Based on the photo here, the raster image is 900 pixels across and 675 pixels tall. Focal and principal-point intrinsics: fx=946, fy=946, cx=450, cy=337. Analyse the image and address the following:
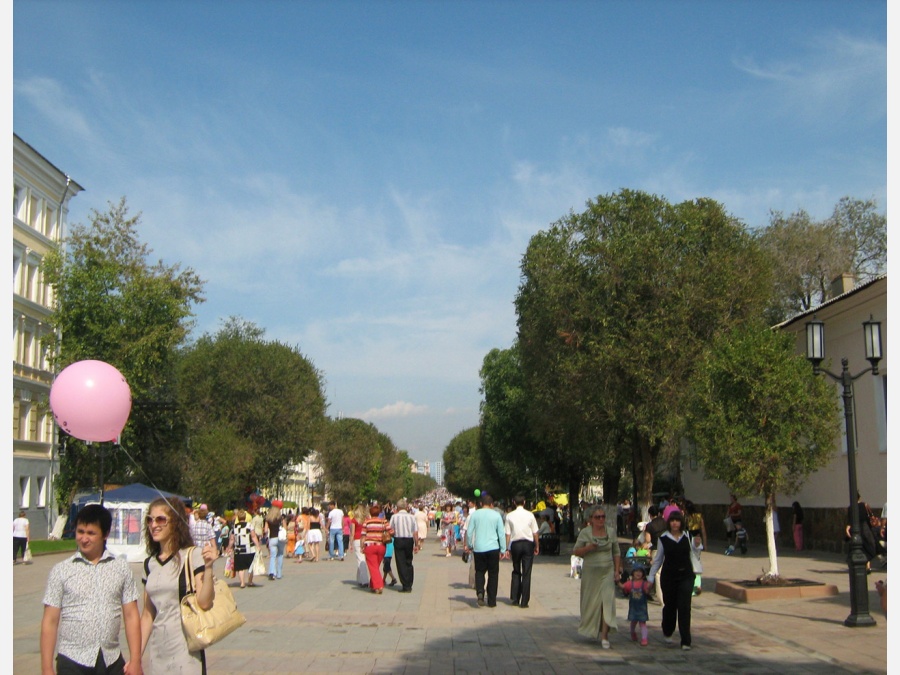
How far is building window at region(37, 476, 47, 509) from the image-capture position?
4338cm

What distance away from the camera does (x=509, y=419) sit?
1940 inches

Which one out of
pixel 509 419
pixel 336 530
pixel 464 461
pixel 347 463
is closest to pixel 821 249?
pixel 509 419

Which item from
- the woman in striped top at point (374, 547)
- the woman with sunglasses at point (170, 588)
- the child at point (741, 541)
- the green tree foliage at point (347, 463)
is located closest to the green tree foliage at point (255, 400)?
the green tree foliage at point (347, 463)

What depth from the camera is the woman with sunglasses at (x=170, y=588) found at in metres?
5.76

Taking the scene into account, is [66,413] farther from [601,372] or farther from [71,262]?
[71,262]

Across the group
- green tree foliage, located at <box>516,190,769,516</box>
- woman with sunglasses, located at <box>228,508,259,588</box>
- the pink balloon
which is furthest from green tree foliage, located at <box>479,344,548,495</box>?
the pink balloon

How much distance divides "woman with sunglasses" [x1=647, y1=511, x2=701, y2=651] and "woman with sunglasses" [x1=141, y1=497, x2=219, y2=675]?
244 inches

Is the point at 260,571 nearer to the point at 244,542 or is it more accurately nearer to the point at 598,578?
the point at 244,542

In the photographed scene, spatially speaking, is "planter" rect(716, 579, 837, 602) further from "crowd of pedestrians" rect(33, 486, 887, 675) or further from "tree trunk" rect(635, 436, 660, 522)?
"tree trunk" rect(635, 436, 660, 522)

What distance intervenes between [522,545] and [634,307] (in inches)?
590

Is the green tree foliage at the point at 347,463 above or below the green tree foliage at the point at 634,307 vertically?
below

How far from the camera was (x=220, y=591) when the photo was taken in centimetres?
617

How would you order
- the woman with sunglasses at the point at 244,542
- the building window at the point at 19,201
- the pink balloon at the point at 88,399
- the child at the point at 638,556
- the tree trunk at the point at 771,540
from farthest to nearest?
the building window at the point at 19,201 → the woman with sunglasses at the point at 244,542 → the tree trunk at the point at 771,540 → the child at the point at 638,556 → the pink balloon at the point at 88,399

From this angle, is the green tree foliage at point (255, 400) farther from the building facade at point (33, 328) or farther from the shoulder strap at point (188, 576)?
the shoulder strap at point (188, 576)
